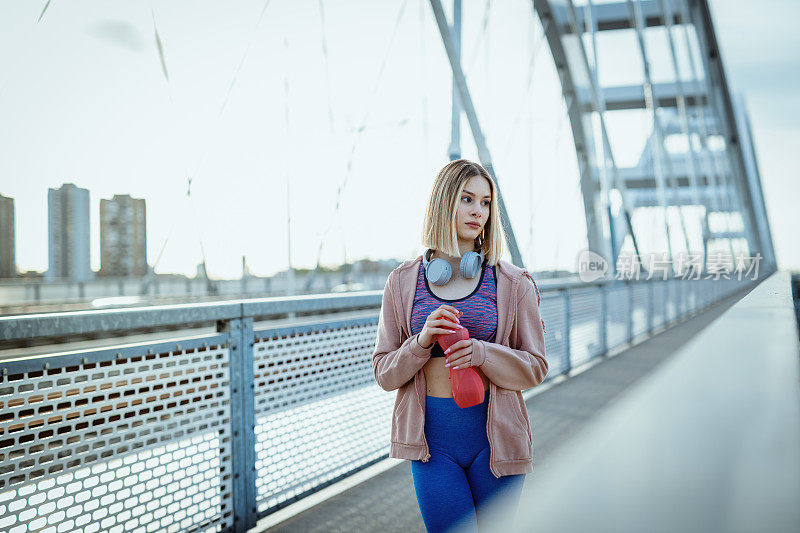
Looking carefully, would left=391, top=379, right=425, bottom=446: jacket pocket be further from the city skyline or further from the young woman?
the city skyline

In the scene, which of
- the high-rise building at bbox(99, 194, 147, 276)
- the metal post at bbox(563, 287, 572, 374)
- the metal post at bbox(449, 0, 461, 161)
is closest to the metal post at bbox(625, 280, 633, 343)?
the metal post at bbox(563, 287, 572, 374)

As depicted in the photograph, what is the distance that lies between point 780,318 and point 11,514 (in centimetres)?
208

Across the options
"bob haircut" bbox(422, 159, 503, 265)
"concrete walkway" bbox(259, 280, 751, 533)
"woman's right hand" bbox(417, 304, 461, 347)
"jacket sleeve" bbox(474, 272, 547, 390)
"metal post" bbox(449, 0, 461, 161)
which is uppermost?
"metal post" bbox(449, 0, 461, 161)

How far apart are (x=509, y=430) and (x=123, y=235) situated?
9681mm

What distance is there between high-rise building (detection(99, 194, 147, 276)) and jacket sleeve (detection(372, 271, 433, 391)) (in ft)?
27.1

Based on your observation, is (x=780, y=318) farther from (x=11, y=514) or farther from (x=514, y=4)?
(x=514, y=4)

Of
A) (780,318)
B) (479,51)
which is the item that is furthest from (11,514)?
(479,51)

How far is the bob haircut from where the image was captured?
177cm

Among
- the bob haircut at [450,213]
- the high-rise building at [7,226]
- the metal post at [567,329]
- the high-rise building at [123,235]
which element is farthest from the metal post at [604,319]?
the high-rise building at [7,226]

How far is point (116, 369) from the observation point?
2.21 m

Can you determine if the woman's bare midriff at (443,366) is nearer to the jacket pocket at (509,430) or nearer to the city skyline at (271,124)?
the jacket pocket at (509,430)

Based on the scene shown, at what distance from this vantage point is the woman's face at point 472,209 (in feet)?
5.83

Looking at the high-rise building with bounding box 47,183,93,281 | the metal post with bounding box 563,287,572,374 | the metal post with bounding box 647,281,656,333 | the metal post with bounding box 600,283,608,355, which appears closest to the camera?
the metal post with bounding box 563,287,572,374

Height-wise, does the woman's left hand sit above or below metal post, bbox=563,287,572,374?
above
